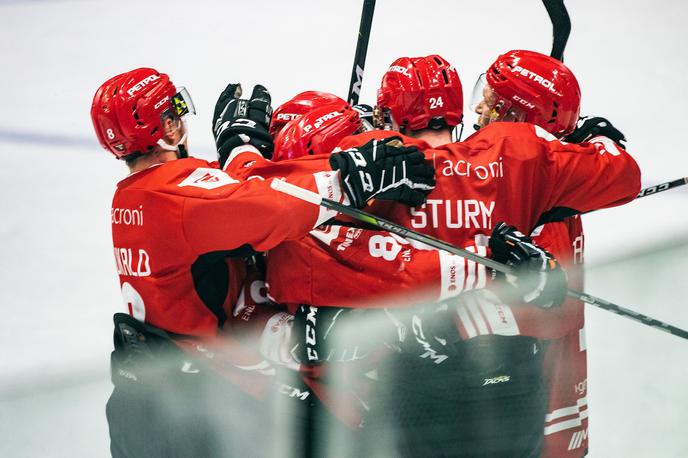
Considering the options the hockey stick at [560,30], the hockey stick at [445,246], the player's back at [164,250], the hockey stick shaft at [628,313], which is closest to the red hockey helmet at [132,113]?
the player's back at [164,250]

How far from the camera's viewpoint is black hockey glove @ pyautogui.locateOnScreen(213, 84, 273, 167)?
2396 millimetres

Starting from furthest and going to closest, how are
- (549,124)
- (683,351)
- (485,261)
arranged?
1. (549,124)
2. (683,351)
3. (485,261)

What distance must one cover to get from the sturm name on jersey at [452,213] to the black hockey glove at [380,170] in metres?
0.09

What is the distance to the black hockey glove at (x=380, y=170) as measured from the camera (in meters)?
2.05

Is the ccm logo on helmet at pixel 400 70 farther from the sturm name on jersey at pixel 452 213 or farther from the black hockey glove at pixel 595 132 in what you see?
the black hockey glove at pixel 595 132

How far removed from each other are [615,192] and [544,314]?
42cm

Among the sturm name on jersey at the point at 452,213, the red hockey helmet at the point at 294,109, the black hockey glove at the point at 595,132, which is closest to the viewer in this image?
the sturm name on jersey at the point at 452,213

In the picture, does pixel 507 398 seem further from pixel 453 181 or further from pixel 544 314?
pixel 453 181

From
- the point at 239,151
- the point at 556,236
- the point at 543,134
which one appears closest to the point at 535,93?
the point at 543,134

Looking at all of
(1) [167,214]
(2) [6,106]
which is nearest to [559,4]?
(1) [167,214]

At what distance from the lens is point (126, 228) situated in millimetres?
2252

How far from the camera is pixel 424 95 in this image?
7.76 feet

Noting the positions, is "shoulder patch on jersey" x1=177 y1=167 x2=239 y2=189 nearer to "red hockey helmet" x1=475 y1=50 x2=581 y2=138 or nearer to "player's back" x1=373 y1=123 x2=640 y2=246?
"player's back" x1=373 y1=123 x2=640 y2=246

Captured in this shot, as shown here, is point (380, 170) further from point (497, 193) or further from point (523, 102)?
point (523, 102)
